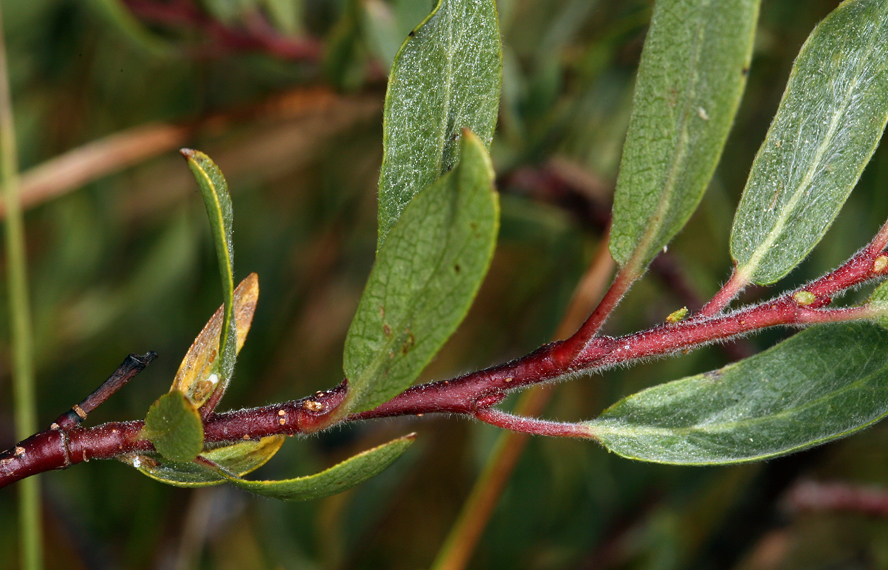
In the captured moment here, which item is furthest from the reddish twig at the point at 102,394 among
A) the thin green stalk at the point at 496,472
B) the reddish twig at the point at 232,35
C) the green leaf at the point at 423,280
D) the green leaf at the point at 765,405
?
the reddish twig at the point at 232,35

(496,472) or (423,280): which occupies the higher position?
(423,280)

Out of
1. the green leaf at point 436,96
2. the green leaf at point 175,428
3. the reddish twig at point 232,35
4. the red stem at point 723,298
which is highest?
the reddish twig at point 232,35

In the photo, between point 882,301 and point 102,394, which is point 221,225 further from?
point 882,301

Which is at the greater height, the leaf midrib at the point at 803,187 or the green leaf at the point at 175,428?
the green leaf at the point at 175,428

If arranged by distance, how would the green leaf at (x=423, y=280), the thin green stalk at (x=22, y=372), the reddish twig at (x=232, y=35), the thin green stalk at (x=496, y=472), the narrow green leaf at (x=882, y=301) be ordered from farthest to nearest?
1. the reddish twig at (x=232, y=35)
2. the thin green stalk at (x=496, y=472)
3. the thin green stalk at (x=22, y=372)
4. the narrow green leaf at (x=882, y=301)
5. the green leaf at (x=423, y=280)

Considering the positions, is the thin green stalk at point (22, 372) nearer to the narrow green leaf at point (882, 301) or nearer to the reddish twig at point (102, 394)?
the reddish twig at point (102, 394)

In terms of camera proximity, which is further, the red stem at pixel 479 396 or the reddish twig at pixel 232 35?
the reddish twig at pixel 232 35

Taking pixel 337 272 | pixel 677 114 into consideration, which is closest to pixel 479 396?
pixel 677 114
